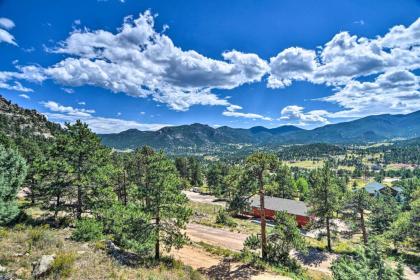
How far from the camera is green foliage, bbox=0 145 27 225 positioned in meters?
21.1

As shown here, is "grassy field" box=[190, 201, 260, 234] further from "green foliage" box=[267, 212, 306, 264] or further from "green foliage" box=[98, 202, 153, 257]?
"green foliage" box=[98, 202, 153, 257]

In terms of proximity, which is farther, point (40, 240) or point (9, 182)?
point (9, 182)

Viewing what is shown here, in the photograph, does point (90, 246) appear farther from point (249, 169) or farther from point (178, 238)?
point (249, 169)

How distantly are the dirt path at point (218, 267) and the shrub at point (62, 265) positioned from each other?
9.44m

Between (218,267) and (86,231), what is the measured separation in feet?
33.5

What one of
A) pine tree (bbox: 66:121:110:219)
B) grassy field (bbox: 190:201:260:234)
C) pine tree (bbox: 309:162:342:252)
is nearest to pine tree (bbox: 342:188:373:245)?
pine tree (bbox: 309:162:342:252)

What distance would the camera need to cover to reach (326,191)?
35.2m

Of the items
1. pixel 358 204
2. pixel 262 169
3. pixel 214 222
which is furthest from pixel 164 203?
pixel 358 204

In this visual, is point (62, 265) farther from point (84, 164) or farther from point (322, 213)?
point (322, 213)

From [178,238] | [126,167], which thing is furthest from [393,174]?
[178,238]

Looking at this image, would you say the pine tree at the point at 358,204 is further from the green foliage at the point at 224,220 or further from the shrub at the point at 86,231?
the shrub at the point at 86,231

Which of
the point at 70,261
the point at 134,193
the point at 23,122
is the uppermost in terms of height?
the point at 23,122

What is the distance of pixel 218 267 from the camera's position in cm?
2092

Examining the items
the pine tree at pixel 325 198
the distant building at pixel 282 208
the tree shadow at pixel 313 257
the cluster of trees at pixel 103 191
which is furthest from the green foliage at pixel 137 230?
the distant building at pixel 282 208
